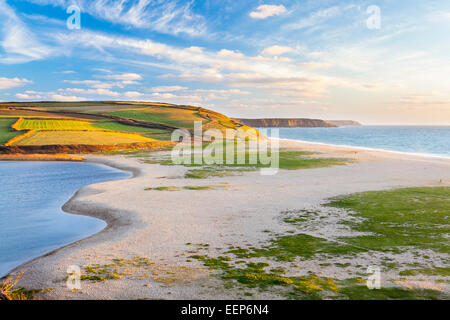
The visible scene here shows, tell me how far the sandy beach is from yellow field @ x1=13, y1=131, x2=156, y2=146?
48523 mm

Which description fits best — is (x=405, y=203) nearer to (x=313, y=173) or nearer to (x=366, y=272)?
(x=366, y=272)

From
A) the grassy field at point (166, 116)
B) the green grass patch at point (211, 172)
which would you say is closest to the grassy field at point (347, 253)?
the green grass patch at point (211, 172)

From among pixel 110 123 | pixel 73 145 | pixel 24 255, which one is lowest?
pixel 24 255

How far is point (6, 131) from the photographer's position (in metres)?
87.4

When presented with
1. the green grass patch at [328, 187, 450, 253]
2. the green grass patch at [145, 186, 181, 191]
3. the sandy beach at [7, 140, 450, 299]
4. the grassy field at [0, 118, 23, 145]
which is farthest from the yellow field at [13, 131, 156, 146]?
the green grass patch at [328, 187, 450, 253]

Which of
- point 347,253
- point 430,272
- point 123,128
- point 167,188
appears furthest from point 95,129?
point 430,272

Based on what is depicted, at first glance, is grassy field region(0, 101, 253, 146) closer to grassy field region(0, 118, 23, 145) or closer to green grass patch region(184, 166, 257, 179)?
grassy field region(0, 118, 23, 145)

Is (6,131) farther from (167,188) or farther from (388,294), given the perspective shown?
(388,294)

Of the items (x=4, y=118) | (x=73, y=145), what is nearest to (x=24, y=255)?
(x=73, y=145)

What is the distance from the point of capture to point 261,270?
543 inches

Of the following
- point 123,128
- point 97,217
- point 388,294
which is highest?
point 123,128

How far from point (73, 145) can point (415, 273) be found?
261 ft

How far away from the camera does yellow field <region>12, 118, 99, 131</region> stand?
3739 inches

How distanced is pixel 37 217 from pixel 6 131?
7783 centimetres
